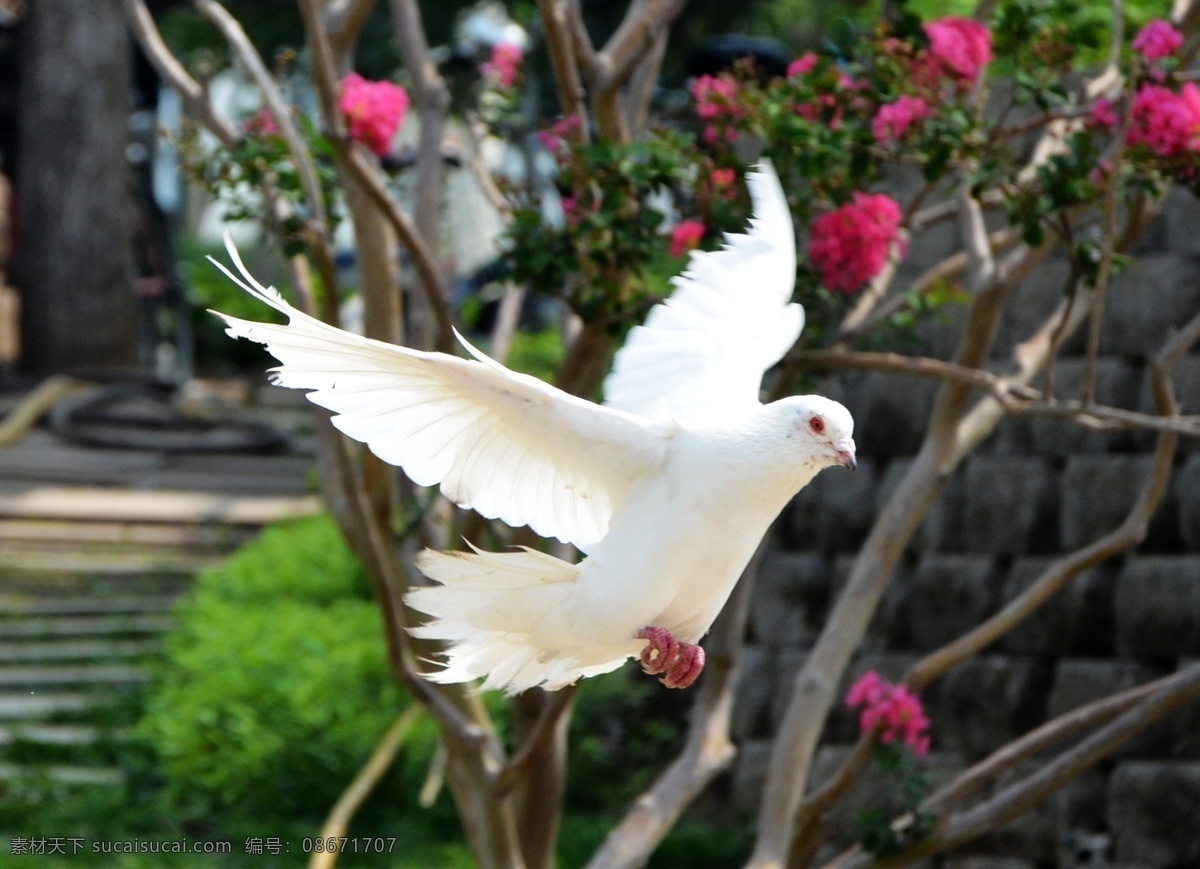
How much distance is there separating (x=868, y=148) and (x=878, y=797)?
2513 millimetres

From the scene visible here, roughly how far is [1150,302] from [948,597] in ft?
3.68

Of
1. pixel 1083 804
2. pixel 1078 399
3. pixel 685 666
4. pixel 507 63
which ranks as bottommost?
pixel 1083 804

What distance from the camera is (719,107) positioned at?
3.75 meters

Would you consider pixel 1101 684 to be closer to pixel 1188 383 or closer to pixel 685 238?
pixel 1188 383

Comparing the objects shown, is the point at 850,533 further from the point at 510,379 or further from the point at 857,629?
the point at 510,379

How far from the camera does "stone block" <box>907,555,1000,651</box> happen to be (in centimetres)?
516

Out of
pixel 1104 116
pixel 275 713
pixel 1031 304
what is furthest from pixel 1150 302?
pixel 275 713

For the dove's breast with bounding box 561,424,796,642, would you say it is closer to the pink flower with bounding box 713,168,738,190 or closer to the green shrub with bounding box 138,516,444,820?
the pink flower with bounding box 713,168,738,190

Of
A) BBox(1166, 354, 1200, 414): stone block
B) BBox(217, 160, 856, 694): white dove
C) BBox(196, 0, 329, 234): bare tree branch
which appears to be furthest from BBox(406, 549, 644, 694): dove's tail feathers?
BBox(1166, 354, 1200, 414): stone block

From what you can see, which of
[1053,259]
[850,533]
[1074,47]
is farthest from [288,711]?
[1074,47]

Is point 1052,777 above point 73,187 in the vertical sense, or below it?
below

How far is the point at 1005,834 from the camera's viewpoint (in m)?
4.98

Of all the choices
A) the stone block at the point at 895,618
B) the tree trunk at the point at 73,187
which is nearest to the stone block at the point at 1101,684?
the stone block at the point at 895,618

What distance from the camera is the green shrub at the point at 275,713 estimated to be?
5617mm
